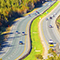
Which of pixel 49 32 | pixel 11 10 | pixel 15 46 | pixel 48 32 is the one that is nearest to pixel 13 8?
pixel 11 10

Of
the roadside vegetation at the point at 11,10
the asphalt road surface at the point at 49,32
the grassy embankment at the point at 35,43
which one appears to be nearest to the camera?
the grassy embankment at the point at 35,43

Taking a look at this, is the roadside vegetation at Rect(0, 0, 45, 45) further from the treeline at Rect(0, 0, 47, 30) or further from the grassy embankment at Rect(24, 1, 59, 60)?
the grassy embankment at Rect(24, 1, 59, 60)

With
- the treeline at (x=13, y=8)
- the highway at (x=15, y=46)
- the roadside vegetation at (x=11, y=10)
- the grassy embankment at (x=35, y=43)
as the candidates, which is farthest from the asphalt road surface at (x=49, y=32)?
the treeline at (x=13, y=8)

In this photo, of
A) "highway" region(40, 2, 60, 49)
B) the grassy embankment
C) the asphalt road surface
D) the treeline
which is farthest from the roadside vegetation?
the asphalt road surface

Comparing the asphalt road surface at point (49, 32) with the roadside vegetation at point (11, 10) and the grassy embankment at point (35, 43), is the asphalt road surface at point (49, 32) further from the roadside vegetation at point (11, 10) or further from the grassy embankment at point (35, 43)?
the roadside vegetation at point (11, 10)

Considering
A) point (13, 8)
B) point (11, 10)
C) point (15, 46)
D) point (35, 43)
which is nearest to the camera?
point (15, 46)

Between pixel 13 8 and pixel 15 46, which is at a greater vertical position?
pixel 13 8

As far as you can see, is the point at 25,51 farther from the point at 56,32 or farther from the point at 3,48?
the point at 56,32

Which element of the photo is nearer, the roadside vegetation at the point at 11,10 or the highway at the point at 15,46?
the highway at the point at 15,46

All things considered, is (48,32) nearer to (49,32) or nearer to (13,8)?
(49,32)
